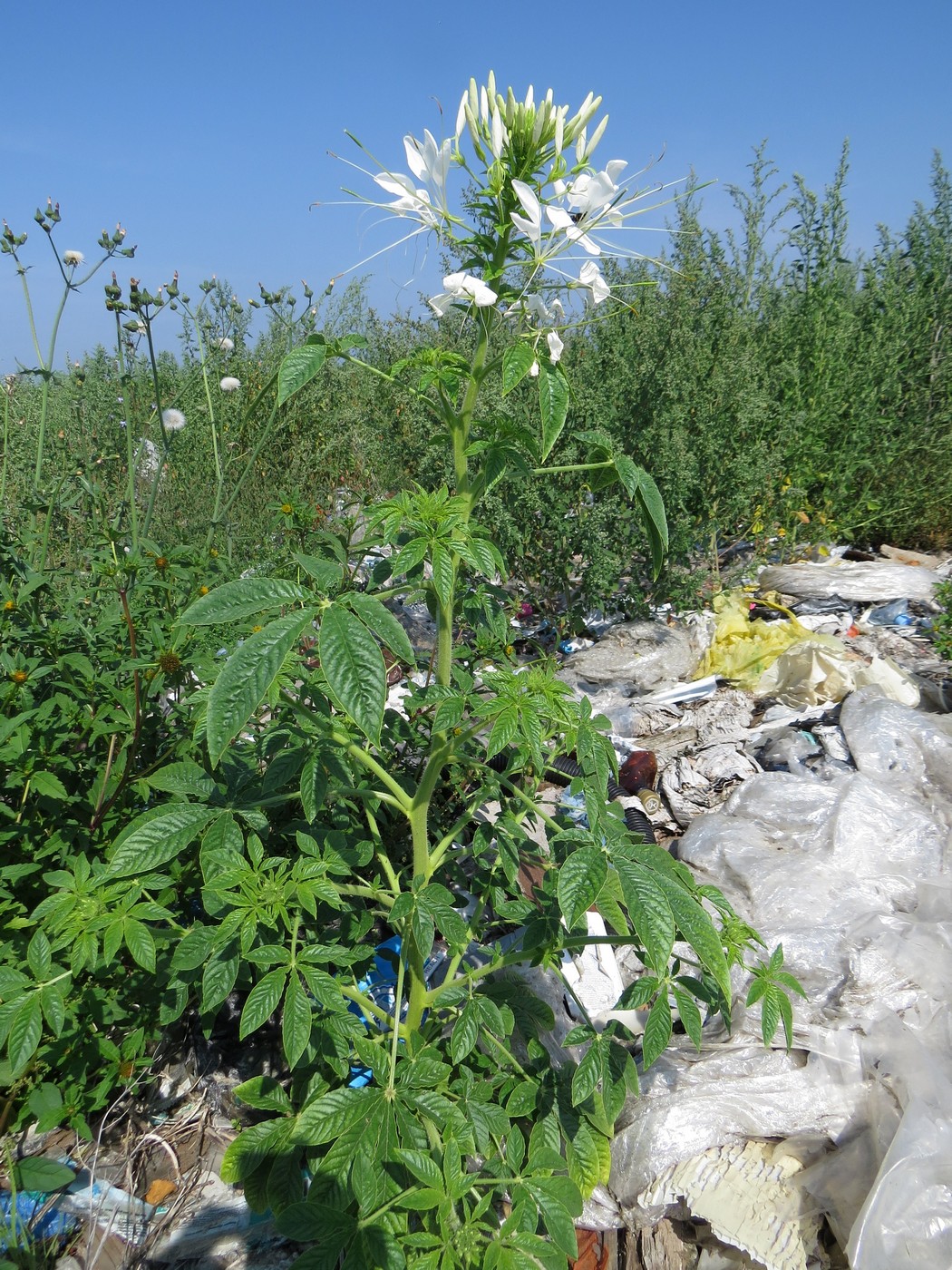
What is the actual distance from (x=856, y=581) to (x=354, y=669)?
3474mm

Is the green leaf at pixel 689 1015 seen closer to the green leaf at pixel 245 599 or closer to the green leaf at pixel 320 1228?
the green leaf at pixel 320 1228

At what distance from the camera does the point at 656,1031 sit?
115 cm

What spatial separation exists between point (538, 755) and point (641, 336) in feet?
9.68

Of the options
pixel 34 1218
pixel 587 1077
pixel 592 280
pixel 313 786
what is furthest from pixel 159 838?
pixel 592 280

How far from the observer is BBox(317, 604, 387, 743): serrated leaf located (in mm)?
878

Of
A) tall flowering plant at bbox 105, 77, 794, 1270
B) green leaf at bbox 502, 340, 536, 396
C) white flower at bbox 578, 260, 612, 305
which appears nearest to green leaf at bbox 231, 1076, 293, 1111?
tall flowering plant at bbox 105, 77, 794, 1270

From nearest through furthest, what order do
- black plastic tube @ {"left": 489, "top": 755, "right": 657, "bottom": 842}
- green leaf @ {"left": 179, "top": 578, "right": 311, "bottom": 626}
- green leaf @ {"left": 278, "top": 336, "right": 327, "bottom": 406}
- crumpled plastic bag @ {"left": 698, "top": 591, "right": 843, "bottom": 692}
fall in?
1. green leaf @ {"left": 179, "top": 578, "right": 311, "bottom": 626}
2. green leaf @ {"left": 278, "top": 336, "right": 327, "bottom": 406}
3. black plastic tube @ {"left": 489, "top": 755, "right": 657, "bottom": 842}
4. crumpled plastic bag @ {"left": 698, "top": 591, "right": 843, "bottom": 692}

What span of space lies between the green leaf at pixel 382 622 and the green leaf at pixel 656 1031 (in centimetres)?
62

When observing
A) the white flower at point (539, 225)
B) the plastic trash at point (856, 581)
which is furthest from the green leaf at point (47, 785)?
the plastic trash at point (856, 581)

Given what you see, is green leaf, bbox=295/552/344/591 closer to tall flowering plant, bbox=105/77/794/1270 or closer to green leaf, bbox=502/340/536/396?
tall flowering plant, bbox=105/77/794/1270

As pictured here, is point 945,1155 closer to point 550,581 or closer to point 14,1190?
point 14,1190

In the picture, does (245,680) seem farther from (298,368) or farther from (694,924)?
(694,924)

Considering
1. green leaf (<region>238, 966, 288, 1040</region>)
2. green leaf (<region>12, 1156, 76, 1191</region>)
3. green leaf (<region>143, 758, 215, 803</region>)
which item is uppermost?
green leaf (<region>143, 758, 215, 803</region>)

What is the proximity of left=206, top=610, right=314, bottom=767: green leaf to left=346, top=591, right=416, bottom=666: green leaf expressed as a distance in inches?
2.7
